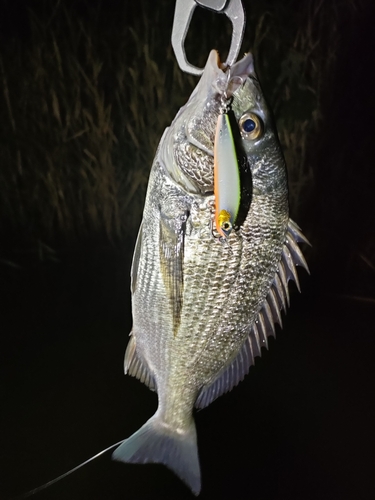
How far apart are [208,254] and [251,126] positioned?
213 mm

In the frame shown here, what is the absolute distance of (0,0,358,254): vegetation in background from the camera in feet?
3.45

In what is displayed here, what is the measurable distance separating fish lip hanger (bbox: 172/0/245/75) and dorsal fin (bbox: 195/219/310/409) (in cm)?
29

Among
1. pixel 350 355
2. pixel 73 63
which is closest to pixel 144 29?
pixel 73 63

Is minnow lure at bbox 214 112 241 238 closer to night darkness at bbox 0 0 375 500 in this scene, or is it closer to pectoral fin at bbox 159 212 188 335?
pectoral fin at bbox 159 212 188 335

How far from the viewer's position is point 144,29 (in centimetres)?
108

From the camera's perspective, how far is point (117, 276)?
121 centimetres

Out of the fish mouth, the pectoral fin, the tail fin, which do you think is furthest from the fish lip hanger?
the tail fin

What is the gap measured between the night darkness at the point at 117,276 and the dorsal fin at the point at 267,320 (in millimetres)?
429

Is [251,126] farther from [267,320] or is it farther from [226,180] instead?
[267,320]

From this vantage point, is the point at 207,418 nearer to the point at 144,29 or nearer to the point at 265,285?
the point at 265,285

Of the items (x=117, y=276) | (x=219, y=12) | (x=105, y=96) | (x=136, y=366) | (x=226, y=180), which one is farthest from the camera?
(x=117, y=276)

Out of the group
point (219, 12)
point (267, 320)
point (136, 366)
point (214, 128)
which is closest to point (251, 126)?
point (214, 128)

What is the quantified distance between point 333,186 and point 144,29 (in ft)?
2.52

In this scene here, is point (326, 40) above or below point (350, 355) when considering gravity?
above
